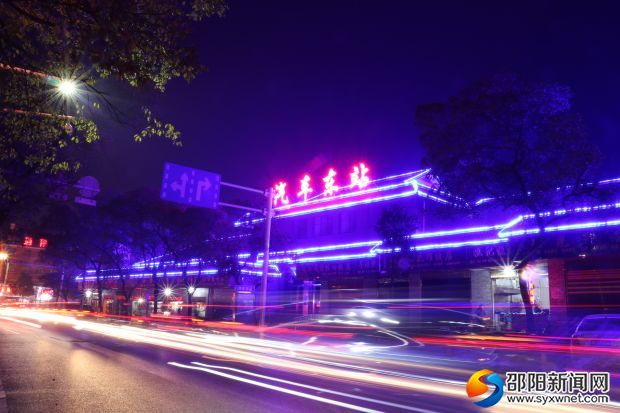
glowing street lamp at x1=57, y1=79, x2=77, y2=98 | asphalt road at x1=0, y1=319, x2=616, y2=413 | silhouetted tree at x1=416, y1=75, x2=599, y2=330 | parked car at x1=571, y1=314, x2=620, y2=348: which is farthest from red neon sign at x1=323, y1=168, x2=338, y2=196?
glowing street lamp at x1=57, y1=79, x2=77, y2=98

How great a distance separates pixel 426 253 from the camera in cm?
2805

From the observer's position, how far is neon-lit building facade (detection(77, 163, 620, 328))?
72.1ft

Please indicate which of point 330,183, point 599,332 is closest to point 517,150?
point 599,332

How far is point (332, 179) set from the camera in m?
38.0

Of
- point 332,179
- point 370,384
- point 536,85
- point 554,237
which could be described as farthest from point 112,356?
point 332,179

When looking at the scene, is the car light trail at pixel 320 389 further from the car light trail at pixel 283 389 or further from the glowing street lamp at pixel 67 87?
the glowing street lamp at pixel 67 87

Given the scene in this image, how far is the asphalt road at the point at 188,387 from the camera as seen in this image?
7668 millimetres

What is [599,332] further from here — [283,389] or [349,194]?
[349,194]

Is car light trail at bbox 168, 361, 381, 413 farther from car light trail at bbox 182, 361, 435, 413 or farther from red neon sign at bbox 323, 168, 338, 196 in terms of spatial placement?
red neon sign at bbox 323, 168, 338, 196

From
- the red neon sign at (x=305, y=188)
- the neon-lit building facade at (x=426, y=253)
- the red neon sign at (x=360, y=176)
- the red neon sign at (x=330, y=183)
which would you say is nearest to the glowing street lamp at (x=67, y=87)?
the neon-lit building facade at (x=426, y=253)

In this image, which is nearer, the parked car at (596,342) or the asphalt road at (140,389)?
the asphalt road at (140,389)

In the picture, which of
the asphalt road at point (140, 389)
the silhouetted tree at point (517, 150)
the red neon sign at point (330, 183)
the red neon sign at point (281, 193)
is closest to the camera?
the asphalt road at point (140, 389)

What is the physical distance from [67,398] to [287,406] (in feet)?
12.4

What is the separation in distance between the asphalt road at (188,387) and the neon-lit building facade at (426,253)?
12.3m
